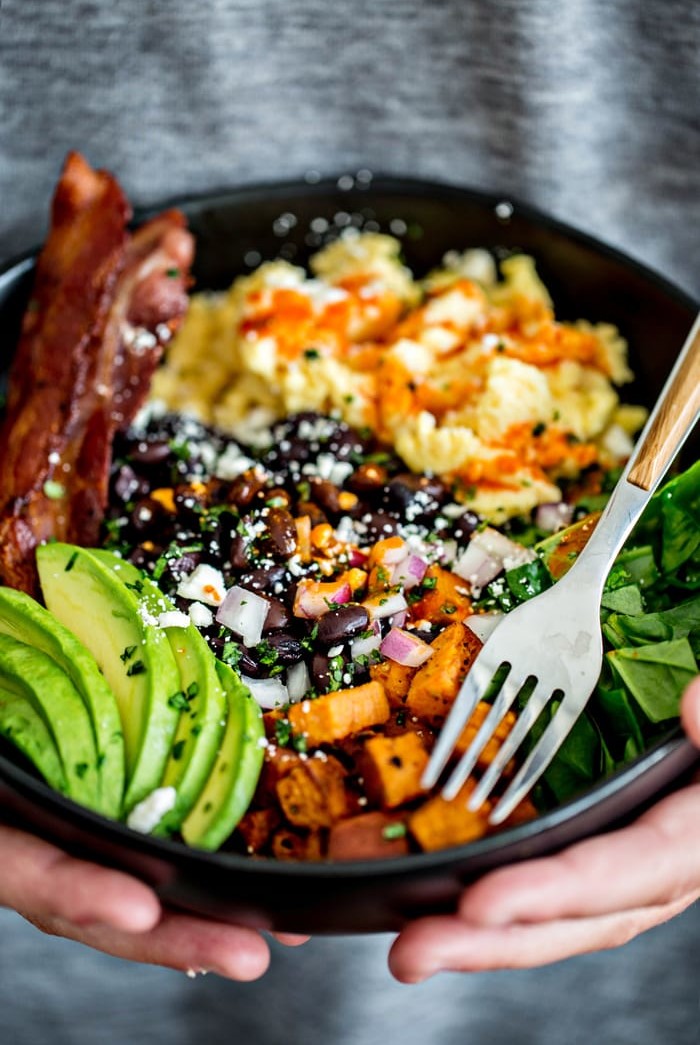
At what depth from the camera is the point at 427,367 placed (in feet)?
9.62

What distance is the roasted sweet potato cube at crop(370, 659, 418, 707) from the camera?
2.17 meters

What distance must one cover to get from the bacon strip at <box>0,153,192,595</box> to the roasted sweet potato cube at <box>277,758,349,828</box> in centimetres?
97

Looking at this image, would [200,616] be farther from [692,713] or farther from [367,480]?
[692,713]

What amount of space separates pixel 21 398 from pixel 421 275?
139cm

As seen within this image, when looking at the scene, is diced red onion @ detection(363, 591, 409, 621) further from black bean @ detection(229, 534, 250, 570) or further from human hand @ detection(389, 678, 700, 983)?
human hand @ detection(389, 678, 700, 983)

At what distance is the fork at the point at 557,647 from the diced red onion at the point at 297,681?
0.42 meters

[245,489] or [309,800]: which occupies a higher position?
[245,489]

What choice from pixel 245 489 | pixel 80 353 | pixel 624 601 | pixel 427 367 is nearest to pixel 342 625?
pixel 245 489

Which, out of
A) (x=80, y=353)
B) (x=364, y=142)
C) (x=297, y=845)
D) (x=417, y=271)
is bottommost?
(x=297, y=845)

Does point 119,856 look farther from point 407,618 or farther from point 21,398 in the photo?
point 21,398

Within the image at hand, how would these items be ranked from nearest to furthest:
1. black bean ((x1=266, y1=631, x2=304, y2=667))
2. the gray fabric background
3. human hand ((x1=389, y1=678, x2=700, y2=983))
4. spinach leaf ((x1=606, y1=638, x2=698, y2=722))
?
human hand ((x1=389, y1=678, x2=700, y2=983)) → spinach leaf ((x1=606, y1=638, x2=698, y2=722)) → black bean ((x1=266, y1=631, x2=304, y2=667)) → the gray fabric background

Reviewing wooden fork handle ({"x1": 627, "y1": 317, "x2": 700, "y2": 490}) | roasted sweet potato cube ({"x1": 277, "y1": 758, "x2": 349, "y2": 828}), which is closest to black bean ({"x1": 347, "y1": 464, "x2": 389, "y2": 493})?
wooden fork handle ({"x1": 627, "y1": 317, "x2": 700, "y2": 490})

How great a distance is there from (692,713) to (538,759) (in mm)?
325

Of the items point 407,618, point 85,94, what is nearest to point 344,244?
point 85,94
